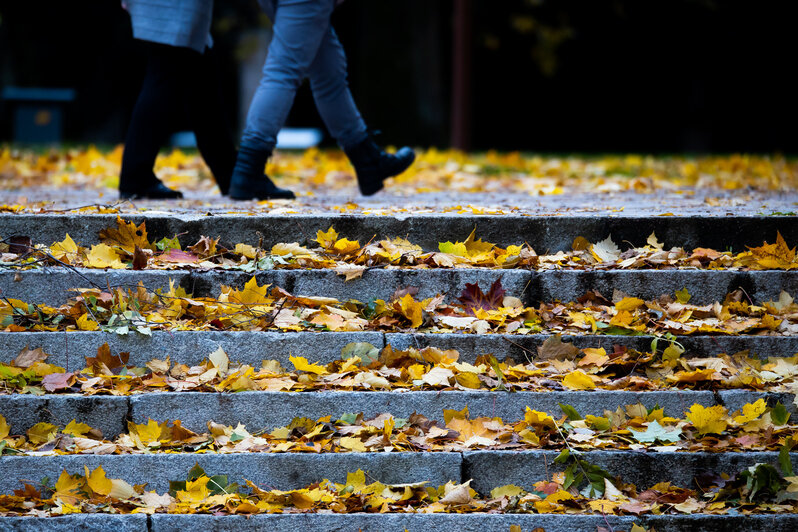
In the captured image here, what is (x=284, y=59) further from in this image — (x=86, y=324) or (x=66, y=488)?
(x=66, y=488)

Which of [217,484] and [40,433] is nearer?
[217,484]

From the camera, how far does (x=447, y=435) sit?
2.88 m

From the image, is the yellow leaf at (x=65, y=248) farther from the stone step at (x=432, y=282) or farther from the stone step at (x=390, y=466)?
the stone step at (x=390, y=466)

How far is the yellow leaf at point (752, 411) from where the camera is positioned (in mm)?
2945

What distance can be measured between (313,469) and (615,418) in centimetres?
98

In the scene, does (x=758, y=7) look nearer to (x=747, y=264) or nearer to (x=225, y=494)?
(x=747, y=264)

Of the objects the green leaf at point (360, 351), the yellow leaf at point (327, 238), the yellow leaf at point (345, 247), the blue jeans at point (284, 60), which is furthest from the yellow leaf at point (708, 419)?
the blue jeans at point (284, 60)

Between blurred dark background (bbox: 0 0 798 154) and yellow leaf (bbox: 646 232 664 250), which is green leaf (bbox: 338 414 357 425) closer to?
yellow leaf (bbox: 646 232 664 250)

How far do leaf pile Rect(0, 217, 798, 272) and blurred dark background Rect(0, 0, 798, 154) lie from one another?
1125cm

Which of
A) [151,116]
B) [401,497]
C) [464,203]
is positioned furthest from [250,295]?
[464,203]

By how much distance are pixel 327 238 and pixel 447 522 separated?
4.97 ft

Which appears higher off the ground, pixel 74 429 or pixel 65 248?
pixel 65 248

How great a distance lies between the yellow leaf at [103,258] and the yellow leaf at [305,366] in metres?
0.92

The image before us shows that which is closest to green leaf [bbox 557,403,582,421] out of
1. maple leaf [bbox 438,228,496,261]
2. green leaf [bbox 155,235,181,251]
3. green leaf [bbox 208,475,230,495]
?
maple leaf [bbox 438,228,496,261]
